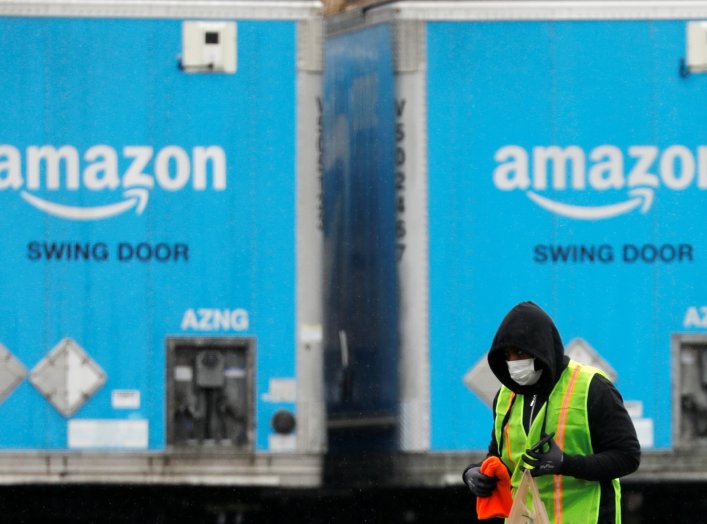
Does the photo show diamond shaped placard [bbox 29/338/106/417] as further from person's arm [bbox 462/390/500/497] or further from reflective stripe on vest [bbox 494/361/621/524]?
reflective stripe on vest [bbox 494/361/621/524]

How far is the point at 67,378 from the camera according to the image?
7773mm

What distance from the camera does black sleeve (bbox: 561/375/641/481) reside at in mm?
4566

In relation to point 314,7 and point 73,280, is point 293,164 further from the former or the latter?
point 73,280

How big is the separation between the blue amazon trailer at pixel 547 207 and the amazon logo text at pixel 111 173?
1.06 metres

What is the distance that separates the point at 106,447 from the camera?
7.77 meters

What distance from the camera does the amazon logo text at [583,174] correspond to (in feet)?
26.1

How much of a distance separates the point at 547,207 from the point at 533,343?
3.45 metres

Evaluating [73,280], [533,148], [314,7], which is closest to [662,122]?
[533,148]

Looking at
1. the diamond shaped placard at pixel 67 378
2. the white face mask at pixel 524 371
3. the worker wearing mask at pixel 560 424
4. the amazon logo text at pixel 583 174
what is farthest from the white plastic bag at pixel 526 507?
the diamond shaped placard at pixel 67 378

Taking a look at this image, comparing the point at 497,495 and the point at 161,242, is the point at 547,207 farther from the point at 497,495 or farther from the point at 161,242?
the point at 497,495

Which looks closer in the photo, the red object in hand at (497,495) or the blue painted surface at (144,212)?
the red object in hand at (497,495)

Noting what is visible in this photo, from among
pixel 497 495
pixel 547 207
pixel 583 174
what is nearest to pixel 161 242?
pixel 547 207

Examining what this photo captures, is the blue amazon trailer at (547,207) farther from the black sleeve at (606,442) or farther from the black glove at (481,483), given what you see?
the black sleeve at (606,442)

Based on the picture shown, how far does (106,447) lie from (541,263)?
99.2 inches
